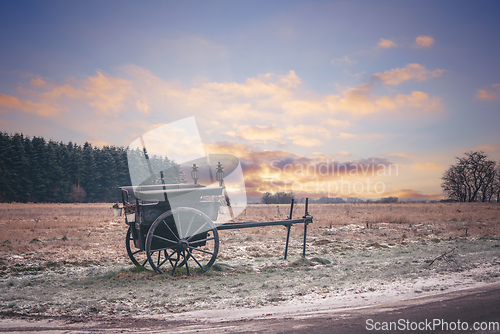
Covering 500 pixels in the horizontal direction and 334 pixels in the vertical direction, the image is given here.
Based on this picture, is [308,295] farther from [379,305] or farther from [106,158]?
[106,158]

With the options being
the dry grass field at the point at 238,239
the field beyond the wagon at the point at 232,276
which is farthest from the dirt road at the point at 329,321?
the dry grass field at the point at 238,239

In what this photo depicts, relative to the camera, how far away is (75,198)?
187ft

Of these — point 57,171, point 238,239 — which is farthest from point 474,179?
point 57,171

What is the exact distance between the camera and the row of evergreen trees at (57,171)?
168 ft

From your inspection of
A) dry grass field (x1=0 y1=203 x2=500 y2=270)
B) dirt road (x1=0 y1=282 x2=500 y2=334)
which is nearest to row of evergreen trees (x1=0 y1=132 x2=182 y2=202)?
dry grass field (x1=0 y1=203 x2=500 y2=270)

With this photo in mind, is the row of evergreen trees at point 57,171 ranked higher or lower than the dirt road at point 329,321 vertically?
higher

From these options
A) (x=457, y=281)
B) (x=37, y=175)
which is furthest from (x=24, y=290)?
(x=37, y=175)

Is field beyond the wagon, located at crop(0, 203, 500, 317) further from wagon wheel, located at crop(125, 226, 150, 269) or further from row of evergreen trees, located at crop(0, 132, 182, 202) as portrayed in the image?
row of evergreen trees, located at crop(0, 132, 182, 202)

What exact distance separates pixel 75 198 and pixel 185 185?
5762 cm

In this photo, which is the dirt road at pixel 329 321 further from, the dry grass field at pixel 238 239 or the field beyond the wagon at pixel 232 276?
the dry grass field at pixel 238 239

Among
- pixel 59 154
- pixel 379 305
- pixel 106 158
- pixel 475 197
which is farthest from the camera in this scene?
pixel 106 158

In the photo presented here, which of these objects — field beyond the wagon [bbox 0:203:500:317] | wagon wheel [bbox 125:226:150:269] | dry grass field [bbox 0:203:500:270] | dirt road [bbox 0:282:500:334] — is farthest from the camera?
dry grass field [bbox 0:203:500:270]

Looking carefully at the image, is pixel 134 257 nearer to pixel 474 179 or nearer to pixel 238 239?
pixel 238 239

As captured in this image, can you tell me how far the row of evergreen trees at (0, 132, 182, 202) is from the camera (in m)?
51.2
